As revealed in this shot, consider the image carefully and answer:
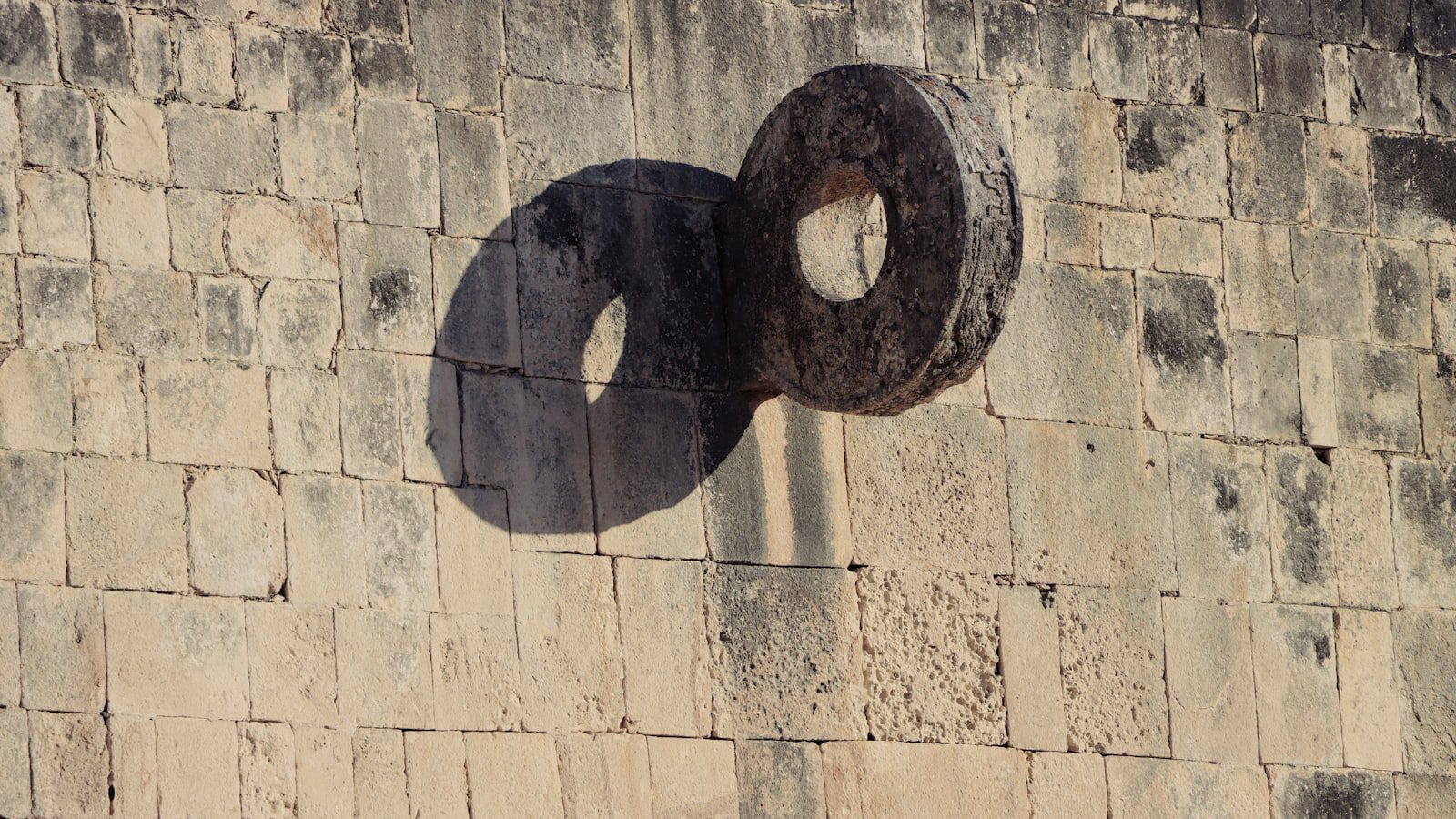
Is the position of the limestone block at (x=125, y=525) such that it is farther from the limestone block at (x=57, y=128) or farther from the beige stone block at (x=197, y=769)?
the limestone block at (x=57, y=128)

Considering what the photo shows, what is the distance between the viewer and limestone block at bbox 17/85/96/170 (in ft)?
26.6

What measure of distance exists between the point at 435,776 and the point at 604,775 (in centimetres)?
63

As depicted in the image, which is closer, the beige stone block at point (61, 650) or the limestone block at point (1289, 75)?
the beige stone block at point (61, 650)

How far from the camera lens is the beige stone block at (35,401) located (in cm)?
785

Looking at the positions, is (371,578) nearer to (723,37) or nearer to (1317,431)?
(723,37)

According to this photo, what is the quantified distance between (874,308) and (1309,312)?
271cm

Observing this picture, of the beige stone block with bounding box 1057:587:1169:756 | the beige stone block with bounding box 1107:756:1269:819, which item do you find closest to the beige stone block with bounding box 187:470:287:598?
the beige stone block with bounding box 1057:587:1169:756

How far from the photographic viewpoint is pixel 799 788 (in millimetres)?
8836

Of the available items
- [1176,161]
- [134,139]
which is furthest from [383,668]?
[1176,161]

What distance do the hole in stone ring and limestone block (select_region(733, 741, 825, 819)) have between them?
1.67 m

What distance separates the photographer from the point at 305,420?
8.32m

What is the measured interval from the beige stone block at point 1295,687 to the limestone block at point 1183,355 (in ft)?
2.67

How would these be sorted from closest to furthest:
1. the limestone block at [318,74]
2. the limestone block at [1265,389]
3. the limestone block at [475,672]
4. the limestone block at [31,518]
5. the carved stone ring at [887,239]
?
the limestone block at [31,518]
the carved stone ring at [887,239]
the limestone block at [475,672]
the limestone block at [318,74]
the limestone block at [1265,389]

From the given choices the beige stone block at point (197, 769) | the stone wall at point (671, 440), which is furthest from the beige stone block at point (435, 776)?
the beige stone block at point (197, 769)
